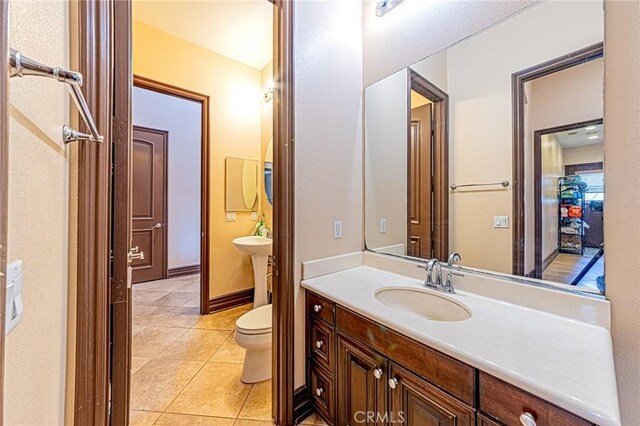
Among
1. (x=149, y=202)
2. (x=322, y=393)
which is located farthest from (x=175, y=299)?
(x=322, y=393)

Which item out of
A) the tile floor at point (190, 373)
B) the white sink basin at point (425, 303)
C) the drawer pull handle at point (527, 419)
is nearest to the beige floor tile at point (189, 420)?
the tile floor at point (190, 373)

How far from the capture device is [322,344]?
143cm

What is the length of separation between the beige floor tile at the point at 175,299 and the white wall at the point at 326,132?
2370mm

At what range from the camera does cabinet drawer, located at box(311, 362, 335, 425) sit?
4.45 feet

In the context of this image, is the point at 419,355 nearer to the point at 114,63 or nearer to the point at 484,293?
the point at 484,293

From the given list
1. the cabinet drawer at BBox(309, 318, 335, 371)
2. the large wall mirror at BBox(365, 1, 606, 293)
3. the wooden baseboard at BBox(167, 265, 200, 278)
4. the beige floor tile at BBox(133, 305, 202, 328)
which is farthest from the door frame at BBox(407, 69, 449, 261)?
the wooden baseboard at BBox(167, 265, 200, 278)

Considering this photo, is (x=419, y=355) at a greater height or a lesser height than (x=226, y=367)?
greater

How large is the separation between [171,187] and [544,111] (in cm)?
455

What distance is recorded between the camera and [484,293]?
4.08 feet

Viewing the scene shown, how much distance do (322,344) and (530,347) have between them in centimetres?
93

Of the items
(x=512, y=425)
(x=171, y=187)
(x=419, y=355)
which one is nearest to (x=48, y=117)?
(x=419, y=355)

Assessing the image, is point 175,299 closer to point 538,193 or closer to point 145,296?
point 145,296

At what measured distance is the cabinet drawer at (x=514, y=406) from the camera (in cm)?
65

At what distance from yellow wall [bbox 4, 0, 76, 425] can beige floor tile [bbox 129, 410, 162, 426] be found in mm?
929
